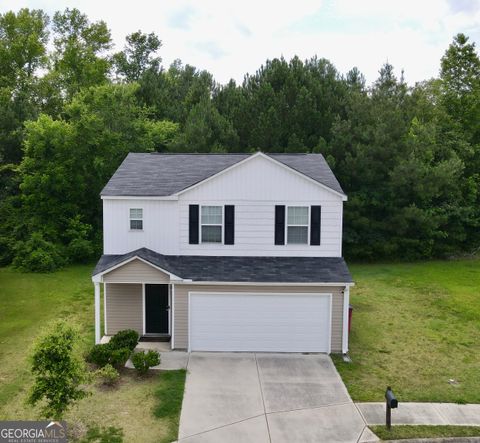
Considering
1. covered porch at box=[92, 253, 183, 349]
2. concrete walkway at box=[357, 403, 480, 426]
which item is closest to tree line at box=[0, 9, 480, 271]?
covered porch at box=[92, 253, 183, 349]

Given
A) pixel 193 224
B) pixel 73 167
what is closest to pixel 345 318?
pixel 193 224

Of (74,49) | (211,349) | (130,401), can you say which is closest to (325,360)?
(211,349)

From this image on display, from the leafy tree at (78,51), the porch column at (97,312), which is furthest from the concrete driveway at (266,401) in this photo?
the leafy tree at (78,51)

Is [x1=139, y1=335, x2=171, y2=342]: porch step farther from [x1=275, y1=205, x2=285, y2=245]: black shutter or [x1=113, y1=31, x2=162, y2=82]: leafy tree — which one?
[x1=113, y1=31, x2=162, y2=82]: leafy tree

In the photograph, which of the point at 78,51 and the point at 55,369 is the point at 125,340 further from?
the point at 78,51

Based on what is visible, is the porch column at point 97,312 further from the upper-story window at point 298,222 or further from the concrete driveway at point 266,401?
the upper-story window at point 298,222

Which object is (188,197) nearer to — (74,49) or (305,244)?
(305,244)
